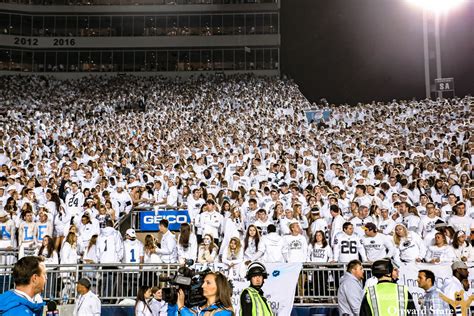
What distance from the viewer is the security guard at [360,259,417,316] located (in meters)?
5.11

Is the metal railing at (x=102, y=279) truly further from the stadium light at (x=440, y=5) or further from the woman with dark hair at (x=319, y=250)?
the stadium light at (x=440, y=5)

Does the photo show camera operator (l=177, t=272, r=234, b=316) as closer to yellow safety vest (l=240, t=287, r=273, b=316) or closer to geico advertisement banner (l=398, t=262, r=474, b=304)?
yellow safety vest (l=240, t=287, r=273, b=316)

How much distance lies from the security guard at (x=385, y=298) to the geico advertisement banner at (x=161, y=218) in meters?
9.12

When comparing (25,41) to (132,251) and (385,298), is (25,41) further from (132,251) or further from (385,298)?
(385,298)

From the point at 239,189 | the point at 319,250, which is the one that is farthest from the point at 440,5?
the point at 319,250

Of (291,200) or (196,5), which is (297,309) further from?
(196,5)

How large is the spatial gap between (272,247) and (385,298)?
221 inches

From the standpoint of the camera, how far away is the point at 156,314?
29.3ft

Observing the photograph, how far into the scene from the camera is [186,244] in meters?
11.1

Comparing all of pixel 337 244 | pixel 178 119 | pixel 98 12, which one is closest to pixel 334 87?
pixel 178 119

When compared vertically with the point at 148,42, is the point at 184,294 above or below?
below

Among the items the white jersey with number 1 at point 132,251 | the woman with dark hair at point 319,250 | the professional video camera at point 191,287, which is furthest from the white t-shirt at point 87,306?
the professional video camera at point 191,287

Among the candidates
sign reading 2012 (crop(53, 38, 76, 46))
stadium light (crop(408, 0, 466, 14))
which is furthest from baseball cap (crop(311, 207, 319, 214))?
sign reading 2012 (crop(53, 38, 76, 46))

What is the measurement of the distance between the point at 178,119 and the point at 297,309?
63.0ft
